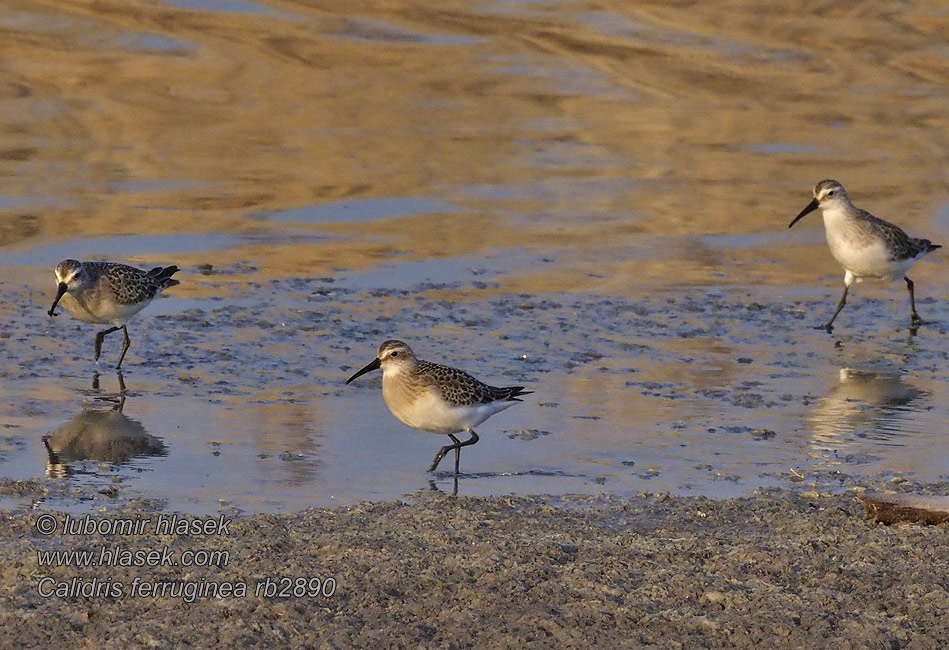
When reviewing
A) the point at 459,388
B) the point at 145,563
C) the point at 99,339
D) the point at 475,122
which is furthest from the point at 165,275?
the point at 475,122

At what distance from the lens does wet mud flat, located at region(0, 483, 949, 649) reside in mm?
6242

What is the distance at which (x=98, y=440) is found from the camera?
9.27 metres

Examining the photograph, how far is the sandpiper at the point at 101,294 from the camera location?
1131cm

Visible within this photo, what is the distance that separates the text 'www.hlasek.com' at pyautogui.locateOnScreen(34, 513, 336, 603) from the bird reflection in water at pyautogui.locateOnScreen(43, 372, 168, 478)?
1.27 metres

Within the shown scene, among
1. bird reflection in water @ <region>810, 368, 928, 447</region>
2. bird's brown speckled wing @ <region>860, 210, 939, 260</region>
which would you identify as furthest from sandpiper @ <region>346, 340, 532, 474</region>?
bird's brown speckled wing @ <region>860, 210, 939, 260</region>

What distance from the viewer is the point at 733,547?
7.30 meters

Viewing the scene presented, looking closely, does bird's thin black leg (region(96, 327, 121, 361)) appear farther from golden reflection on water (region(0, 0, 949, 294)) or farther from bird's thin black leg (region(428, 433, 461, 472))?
bird's thin black leg (region(428, 433, 461, 472))

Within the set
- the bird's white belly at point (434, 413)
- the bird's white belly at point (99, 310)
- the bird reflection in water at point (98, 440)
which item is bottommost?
the bird reflection in water at point (98, 440)

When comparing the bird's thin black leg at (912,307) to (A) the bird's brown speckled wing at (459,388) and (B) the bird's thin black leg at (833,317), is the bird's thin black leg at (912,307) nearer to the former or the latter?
(B) the bird's thin black leg at (833,317)

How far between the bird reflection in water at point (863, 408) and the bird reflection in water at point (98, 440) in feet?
13.3

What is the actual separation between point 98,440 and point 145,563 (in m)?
2.60

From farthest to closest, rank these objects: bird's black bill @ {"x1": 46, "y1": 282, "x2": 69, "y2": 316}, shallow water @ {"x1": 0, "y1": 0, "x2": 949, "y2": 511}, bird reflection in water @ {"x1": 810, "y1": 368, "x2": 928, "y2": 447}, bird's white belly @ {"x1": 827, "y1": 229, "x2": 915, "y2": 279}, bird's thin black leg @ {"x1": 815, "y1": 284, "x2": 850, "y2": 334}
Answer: bird's white belly @ {"x1": 827, "y1": 229, "x2": 915, "y2": 279}, bird's thin black leg @ {"x1": 815, "y1": 284, "x2": 850, "y2": 334}, bird's black bill @ {"x1": 46, "y1": 282, "x2": 69, "y2": 316}, bird reflection in water @ {"x1": 810, "y1": 368, "x2": 928, "y2": 447}, shallow water @ {"x1": 0, "y1": 0, "x2": 949, "y2": 511}

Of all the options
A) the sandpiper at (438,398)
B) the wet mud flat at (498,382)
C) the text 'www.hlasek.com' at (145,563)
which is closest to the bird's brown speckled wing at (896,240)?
the wet mud flat at (498,382)

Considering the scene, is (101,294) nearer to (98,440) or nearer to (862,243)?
(98,440)
